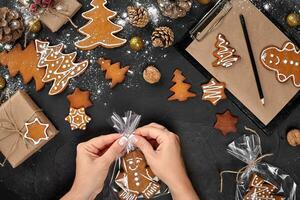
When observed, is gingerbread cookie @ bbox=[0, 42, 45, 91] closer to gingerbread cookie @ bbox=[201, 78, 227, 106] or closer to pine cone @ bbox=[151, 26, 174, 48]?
pine cone @ bbox=[151, 26, 174, 48]

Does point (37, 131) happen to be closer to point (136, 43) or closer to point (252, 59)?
point (136, 43)

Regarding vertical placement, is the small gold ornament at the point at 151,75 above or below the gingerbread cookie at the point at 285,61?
above

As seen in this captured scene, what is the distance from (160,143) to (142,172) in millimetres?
84

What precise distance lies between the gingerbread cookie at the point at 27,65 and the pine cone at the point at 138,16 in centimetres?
26

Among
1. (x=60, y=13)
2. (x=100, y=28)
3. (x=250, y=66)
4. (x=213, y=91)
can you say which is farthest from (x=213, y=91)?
(x=60, y=13)

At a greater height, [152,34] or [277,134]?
[152,34]

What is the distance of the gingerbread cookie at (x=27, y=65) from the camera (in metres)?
1.20

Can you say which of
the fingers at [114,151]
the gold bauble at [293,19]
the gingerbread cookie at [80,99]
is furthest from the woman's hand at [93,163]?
the gold bauble at [293,19]

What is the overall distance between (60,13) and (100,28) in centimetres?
10

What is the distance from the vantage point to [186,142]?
3.82ft

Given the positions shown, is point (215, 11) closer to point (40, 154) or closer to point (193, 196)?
point (193, 196)

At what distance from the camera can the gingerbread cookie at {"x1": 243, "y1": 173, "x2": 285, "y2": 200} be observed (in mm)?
1128

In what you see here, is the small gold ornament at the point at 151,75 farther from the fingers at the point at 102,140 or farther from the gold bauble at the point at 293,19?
the gold bauble at the point at 293,19

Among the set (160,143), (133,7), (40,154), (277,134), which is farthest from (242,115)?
(40,154)
